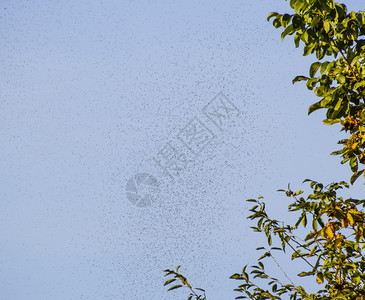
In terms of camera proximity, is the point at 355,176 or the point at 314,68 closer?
the point at 314,68

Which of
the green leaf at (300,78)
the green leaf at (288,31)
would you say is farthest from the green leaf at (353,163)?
the green leaf at (288,31)

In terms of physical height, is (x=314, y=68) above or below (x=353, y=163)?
above

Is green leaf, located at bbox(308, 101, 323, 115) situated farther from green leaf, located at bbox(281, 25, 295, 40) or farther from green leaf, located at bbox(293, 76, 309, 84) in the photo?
green leaf, located at bbox(281, 25, 295, 40)

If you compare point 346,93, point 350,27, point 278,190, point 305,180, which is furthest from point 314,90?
point 278,190

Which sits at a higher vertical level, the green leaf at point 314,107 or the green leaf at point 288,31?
the green leaf at point 288,31

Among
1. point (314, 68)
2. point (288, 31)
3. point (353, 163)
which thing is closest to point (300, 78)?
point (314, 68)

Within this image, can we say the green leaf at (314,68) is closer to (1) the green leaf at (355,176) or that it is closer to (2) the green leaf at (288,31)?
(2) the green leaf at (288,31)

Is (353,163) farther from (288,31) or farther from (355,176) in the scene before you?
(288,31)

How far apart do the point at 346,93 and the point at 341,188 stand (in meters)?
0.69

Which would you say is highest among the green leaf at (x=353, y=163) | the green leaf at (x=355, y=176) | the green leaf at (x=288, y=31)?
the green leaf at (x=288, y=31)

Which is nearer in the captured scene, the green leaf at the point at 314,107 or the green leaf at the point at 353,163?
the green leaf at the point at 314,107

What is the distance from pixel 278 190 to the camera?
3033mm

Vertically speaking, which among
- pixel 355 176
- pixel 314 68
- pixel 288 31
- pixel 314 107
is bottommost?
pixel 355 176

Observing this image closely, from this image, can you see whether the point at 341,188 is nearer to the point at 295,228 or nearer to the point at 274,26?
the point at 295,228
